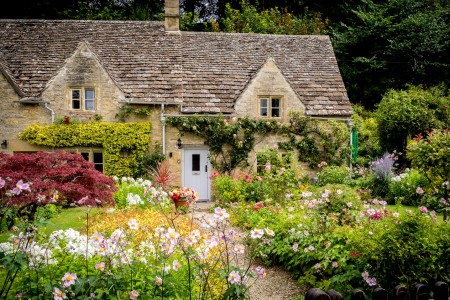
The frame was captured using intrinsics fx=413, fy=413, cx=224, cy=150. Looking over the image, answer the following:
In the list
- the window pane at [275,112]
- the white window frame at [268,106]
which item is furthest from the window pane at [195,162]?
the window pane at [275,112]

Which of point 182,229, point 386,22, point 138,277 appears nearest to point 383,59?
point 386,22

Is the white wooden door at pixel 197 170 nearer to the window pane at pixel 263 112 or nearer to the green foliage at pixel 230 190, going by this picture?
the green foliage at pixel 230 190

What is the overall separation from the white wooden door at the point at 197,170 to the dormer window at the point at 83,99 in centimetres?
455

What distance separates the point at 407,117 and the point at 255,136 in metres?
7.82

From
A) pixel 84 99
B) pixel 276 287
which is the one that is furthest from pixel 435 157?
pixel 84 99

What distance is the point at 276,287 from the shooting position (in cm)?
766

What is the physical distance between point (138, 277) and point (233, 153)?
12.7 meters

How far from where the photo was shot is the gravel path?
728 cm

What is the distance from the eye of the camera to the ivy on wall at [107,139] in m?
17.0

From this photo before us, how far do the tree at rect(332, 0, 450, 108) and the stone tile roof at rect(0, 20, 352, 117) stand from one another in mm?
8109

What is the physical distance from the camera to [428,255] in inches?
248

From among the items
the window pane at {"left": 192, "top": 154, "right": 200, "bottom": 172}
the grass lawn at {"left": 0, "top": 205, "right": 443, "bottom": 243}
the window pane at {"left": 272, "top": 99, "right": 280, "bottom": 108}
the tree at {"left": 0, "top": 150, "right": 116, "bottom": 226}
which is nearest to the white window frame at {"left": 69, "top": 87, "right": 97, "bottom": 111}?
the window pane at {"left": 192, "top": 154, "right": 200, "bottom": 172}

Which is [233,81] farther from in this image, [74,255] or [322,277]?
[74,255]

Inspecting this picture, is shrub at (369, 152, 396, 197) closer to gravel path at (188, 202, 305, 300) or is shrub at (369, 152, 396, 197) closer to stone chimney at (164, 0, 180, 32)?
gravel path at (188, 202, 305, 300)
